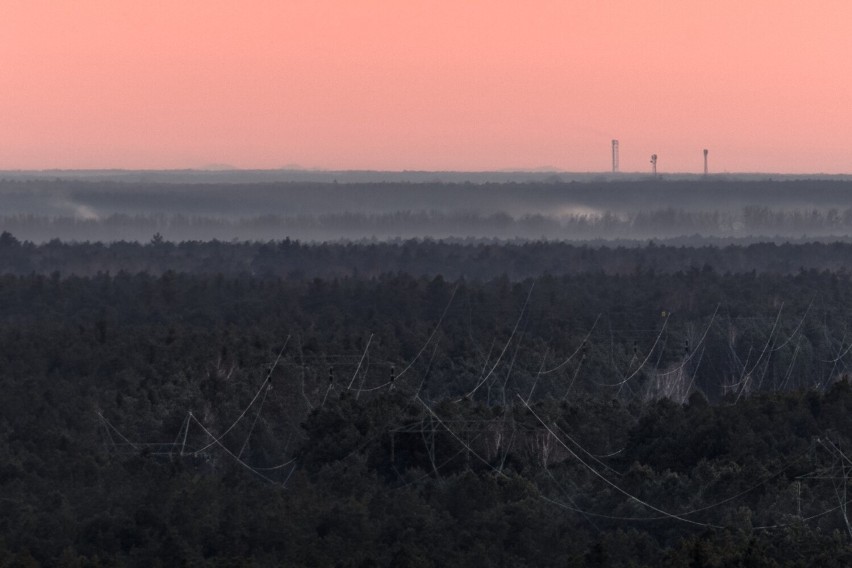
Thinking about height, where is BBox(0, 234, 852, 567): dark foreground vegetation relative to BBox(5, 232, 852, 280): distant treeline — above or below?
above

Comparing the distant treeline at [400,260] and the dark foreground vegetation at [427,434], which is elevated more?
the dark foreground vegetation at [427,434]

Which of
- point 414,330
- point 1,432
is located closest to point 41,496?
point 1,432

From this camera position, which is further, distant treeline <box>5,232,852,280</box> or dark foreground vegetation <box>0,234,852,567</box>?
distant treeline <box>5,232,852,280</box>

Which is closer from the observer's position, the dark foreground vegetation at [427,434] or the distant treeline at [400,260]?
the dark foreground vegetation at [427,434]

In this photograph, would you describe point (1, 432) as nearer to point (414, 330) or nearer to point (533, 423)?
point (533, 423)

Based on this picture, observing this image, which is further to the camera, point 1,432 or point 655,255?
point 655,255
